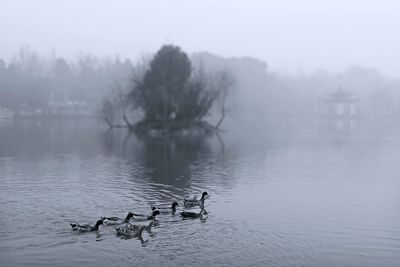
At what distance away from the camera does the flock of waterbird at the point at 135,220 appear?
13.9 m

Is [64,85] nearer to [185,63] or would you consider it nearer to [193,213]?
[185,63]

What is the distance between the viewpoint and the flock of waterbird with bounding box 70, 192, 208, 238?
13.9 m

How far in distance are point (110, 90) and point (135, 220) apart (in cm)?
7936

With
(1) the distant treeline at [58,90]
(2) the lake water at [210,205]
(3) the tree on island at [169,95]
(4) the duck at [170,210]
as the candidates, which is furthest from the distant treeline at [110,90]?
(4) the duck at [170,210]

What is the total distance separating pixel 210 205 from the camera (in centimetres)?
1797

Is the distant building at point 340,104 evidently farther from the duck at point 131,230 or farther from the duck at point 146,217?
the duck at point 131,230

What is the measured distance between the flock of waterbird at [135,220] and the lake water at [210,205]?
8.9 inches

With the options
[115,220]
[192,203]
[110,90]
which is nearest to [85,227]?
[115,220]

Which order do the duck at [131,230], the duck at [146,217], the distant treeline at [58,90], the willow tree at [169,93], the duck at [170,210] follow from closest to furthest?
the duck at [131,230]
the duck at [146,217]
the duck at [170,210]
the willow tree at [169,93]
the distant treeline at [58,90]

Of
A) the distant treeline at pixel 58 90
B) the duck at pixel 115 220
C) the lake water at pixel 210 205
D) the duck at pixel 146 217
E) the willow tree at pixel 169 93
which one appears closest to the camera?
the lake water at pixel 210 205

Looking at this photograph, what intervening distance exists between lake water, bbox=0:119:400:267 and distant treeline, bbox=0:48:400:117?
48893 millimetres

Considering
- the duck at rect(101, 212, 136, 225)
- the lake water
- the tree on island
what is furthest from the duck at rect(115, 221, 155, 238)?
the tree on island

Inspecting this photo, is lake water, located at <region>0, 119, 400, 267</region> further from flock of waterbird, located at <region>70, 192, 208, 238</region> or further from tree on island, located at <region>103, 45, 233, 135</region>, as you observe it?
tree on island, located at <region>103, 45, 233, 135</region>

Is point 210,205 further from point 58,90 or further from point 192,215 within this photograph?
point 58,90
